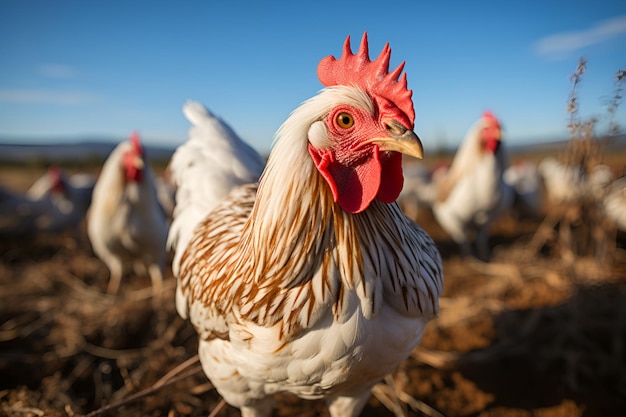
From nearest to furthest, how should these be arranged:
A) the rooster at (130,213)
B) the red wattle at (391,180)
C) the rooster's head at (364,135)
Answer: the rooster's head at (364,135) < the red wattle at (391,180) < the rooster at (130,213)

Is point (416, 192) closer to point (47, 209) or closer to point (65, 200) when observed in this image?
point (65, 200)

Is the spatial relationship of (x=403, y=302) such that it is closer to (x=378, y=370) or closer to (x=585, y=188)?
(x=378, y=370)

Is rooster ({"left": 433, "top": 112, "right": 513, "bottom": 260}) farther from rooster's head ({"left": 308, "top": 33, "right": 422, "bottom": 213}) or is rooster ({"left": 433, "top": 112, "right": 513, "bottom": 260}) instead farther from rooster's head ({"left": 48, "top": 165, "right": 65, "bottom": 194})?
rooster's head ({"left": 48, "top": 165, "right": 65, "bottom": 194})

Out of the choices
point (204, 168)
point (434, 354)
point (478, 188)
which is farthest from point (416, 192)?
point (204, 168)

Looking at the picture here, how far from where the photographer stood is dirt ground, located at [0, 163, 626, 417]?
274 cm

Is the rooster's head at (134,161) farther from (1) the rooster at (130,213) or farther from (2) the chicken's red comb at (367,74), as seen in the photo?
(2) the chicken's red comb at (367,74)

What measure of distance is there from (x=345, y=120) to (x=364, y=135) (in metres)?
0.09

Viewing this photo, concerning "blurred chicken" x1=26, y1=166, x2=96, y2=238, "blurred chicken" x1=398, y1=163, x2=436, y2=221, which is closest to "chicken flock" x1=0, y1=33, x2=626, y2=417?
"blurred chicken" x1=398, y1=163, x2=436, y2=221

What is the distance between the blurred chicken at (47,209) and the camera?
24.2 ft

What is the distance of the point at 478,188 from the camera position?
5.55 m

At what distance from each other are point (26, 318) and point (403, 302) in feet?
13.9

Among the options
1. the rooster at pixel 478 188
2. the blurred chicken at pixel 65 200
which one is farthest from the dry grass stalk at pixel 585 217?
the blurred chicken at pixel 65 200

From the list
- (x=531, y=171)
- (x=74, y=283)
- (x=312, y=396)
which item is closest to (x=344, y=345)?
(x=312, y=396)

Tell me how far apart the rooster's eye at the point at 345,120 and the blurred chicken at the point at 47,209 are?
787 centimetres
